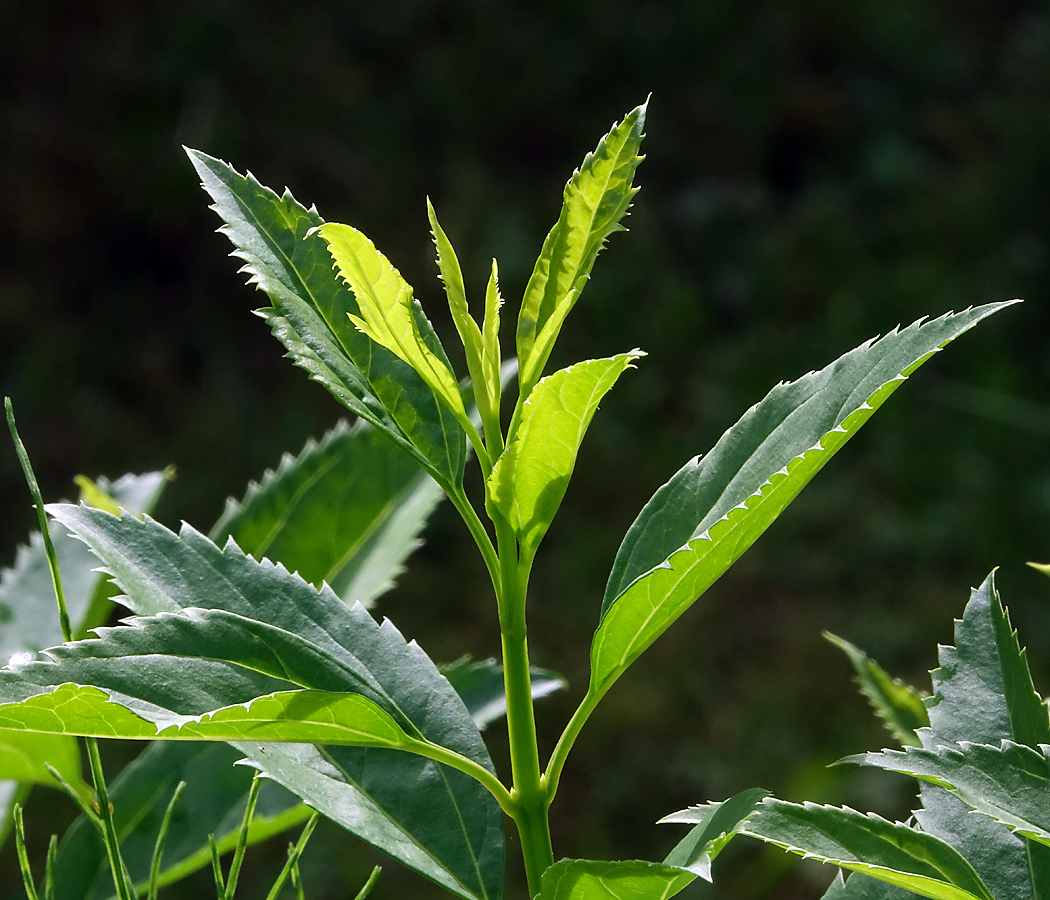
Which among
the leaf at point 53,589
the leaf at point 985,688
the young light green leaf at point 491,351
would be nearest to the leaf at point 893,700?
the leaf at point 985,688

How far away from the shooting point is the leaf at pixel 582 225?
1.40 ft

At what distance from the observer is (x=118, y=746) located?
240 cm

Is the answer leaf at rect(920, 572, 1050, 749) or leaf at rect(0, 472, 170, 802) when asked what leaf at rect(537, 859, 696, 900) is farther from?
leaf at rect(0, 472, 170, 802)

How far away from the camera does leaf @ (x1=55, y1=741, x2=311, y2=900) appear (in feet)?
1.92

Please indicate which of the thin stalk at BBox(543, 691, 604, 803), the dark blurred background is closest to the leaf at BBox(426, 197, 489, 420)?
the thin stalk at BBox(543, 691, 604, 803)

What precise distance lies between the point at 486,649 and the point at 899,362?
7.57 ft

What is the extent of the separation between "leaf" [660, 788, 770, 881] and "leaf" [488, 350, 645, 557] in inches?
3.9

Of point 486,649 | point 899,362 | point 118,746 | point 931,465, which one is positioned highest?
point 931,465

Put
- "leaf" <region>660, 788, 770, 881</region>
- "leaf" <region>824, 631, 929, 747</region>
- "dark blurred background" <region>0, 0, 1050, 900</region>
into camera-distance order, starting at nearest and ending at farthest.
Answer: "leaf" <region>660, 788, 770, 881</region>
"leaf" <region>824, 631, 929, 747</region>
"dark blurred background" <region>0, 0, 1050, 900</region>

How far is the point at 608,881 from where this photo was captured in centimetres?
37

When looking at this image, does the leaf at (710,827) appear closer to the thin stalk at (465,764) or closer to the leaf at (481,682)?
the thin stalk at (465,764)

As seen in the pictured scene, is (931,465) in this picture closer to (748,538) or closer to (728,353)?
(728,353)

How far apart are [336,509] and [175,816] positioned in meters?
0.17

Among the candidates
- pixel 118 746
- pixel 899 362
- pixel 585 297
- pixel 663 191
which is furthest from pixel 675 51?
pixel 899 362
